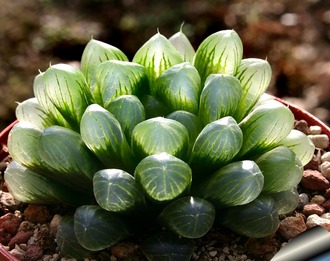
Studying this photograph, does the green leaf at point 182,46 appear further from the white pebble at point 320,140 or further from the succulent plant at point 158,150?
the white pebble at point 320,140

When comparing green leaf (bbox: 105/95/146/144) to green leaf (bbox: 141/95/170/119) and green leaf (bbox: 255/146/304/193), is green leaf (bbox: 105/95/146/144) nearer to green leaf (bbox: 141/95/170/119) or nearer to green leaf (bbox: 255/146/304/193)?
green leaf (bbox: 141/95/170/119)

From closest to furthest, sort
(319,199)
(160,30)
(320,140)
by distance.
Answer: (319,199), (320,140), (160,30)

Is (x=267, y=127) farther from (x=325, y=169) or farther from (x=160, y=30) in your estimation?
(x=160, y=30)

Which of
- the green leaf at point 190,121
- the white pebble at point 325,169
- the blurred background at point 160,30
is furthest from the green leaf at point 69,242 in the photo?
the blurred background at point 160,30

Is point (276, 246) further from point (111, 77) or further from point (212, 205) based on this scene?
point (111, 77)

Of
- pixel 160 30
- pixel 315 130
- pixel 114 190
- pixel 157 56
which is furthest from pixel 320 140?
pixel 160 30

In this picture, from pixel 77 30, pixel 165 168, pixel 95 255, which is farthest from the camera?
pixel 77 30

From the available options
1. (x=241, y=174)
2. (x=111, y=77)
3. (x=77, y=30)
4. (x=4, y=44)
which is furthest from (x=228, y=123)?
(x=4, y=44)
